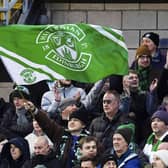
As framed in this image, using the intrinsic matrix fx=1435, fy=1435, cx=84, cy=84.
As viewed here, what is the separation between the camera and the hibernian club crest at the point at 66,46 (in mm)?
16875

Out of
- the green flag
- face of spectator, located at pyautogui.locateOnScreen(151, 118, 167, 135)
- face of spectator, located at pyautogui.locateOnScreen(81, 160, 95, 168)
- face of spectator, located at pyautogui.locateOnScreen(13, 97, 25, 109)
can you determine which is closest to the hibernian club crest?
the green flag

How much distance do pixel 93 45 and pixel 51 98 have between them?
2.50m

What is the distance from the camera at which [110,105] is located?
17844 mm

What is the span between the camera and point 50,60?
1681 cm

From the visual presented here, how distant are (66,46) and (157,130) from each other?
147 cm

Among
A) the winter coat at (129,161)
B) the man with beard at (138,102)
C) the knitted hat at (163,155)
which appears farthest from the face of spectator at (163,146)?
the man with beard at (138,102)

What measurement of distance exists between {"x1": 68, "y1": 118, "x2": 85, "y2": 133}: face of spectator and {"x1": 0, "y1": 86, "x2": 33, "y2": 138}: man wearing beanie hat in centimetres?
131

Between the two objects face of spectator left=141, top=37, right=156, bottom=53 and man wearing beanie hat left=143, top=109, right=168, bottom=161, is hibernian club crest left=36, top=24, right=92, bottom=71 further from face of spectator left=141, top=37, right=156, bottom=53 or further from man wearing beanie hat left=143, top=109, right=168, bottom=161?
face of spectator left=141, top=37, right=156, bottom=53

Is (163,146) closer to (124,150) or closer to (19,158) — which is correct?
(124,150)

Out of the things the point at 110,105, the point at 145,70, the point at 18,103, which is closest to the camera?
the point at 110,105

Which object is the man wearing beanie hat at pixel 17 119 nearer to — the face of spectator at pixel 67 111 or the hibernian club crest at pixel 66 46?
the face of spectator at pixel 67 111

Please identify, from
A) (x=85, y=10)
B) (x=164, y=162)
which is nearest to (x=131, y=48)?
(x=85, y=10)

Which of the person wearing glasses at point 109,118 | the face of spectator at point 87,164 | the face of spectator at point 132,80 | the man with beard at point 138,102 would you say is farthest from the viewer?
the face of spectator at point 132,80

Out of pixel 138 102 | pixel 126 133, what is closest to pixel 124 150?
pixel 126 133
